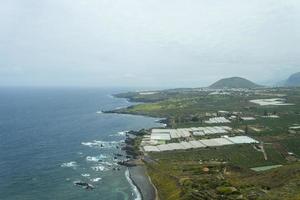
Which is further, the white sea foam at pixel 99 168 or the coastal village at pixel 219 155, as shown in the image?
the white sea foam at pixel 99 168

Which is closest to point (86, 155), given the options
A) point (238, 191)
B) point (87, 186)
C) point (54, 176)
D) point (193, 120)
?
point (54, 176)

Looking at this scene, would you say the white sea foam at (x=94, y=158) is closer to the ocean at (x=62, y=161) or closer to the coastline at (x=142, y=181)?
the ocean at (x=62, y=161)

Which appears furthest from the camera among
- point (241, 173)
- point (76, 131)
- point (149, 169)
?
point (76, 131)

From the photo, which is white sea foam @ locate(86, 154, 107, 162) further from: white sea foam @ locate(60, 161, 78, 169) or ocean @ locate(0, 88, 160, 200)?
white sea foam @ locate(60, 161, 78, 169)

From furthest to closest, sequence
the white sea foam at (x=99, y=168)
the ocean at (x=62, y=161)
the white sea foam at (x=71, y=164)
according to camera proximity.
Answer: the white sea foam at (x=71, y=164) < the white sea foam at (x=99, y=168) < the ocean at (x=62, y=161)

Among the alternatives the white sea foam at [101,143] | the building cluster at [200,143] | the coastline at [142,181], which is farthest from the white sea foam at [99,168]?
the white sea foam at [101,143]

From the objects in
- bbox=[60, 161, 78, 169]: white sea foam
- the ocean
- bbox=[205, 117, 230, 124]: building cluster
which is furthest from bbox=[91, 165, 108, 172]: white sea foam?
bbox=[205, 117, 230, 124]: building cluster

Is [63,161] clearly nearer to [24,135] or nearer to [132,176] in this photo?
[132,176]

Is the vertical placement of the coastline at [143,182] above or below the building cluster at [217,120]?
below

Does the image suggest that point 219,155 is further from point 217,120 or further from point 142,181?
point 217,120

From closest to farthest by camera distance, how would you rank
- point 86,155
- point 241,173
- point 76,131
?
point 241,173 < point 86,155 < point 76,131

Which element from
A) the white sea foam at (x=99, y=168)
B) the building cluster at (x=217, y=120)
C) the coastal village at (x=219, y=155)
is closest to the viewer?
the coastal village at (x=219, y=155)
